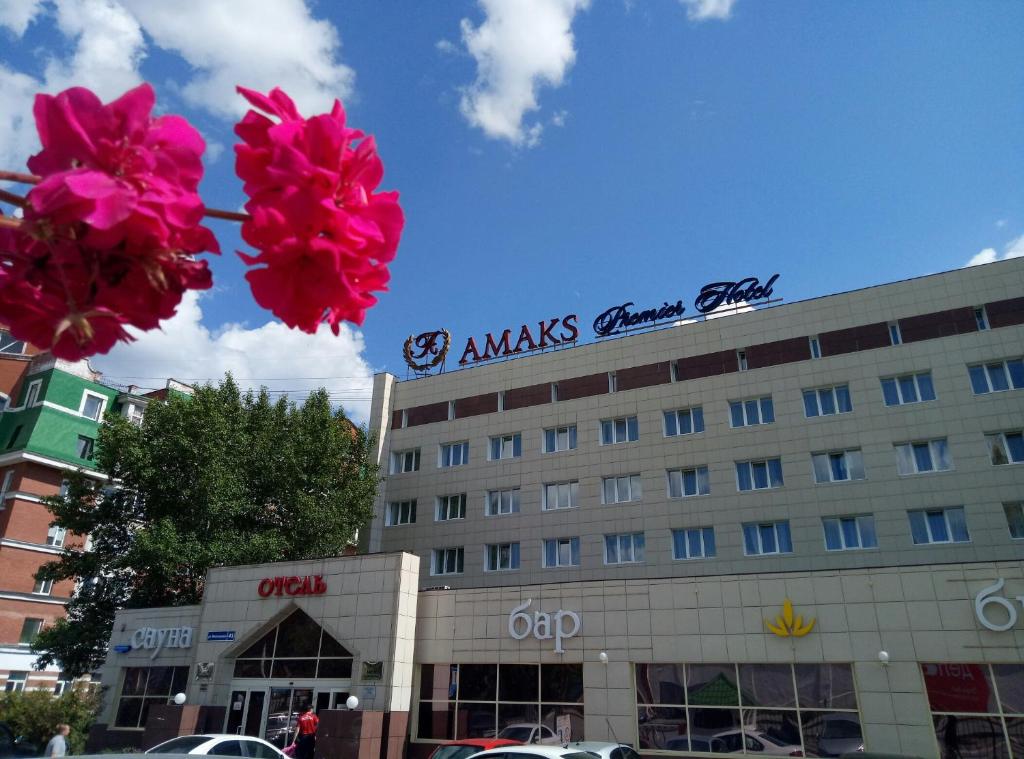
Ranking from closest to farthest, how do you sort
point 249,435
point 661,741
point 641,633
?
point 661,741
point 641,633
point 249,435

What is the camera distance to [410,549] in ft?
116

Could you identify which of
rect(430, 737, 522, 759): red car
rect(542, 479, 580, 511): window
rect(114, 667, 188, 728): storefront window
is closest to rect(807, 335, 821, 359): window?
rect(542, 479, 580, 511): window

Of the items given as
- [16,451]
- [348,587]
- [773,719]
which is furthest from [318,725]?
[16,451]

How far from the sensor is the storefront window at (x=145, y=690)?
83.1 feet

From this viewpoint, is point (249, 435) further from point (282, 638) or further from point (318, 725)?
point (318, 725)

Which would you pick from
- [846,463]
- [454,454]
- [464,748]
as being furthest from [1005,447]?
[454,454]

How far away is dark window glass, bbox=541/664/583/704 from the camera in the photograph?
68.5ft

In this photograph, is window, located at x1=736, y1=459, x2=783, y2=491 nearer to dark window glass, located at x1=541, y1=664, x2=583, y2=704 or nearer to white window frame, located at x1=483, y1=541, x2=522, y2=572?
white window frame, located at x1=483, y1=541, x2=522, y2=572

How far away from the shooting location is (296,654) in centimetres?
2339

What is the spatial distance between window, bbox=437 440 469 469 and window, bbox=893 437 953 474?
63.1 ft

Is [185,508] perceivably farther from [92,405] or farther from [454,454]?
[92,405]

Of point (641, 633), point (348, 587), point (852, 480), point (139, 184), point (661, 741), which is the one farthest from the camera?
point (852, 480)

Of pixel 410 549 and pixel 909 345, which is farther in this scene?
pixel 410 549

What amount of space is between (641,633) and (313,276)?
2081 centimetres
